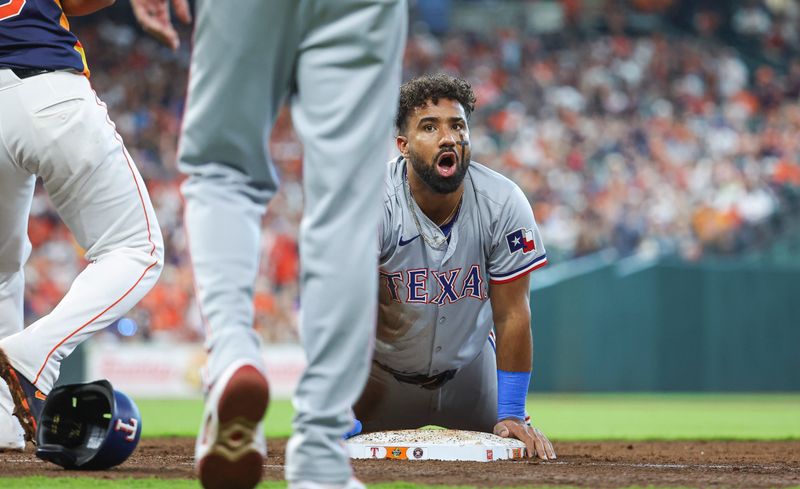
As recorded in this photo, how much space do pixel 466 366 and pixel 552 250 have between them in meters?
8.71

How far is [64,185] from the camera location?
332cm

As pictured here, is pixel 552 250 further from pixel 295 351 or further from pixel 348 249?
pixel 348 249

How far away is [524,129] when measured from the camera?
15922mm

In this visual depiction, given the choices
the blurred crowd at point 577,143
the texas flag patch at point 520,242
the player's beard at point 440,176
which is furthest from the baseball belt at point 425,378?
the blurred crowd at point 577,143

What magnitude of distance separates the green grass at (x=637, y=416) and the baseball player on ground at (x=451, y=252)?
224cm

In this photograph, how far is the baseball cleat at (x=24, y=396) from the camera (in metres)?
3.22

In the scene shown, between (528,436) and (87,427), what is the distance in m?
1.61

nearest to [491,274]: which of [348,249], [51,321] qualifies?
[51,321]

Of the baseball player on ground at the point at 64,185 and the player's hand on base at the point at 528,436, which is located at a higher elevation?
the baseball player on ground at the point at 64,185

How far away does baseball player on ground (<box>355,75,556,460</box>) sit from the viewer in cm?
396

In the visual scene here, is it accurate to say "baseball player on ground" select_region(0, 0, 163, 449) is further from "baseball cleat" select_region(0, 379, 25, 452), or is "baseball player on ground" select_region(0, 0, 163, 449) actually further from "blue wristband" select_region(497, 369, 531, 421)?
"blue wristband" select_region(497, 369, 531, 421)

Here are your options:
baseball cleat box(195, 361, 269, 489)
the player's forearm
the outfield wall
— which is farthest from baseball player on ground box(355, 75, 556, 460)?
the outfield wall

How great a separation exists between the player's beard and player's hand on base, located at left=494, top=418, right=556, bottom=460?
0.90m

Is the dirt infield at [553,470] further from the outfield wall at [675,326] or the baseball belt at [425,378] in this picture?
the outfield wall at [675,326]
